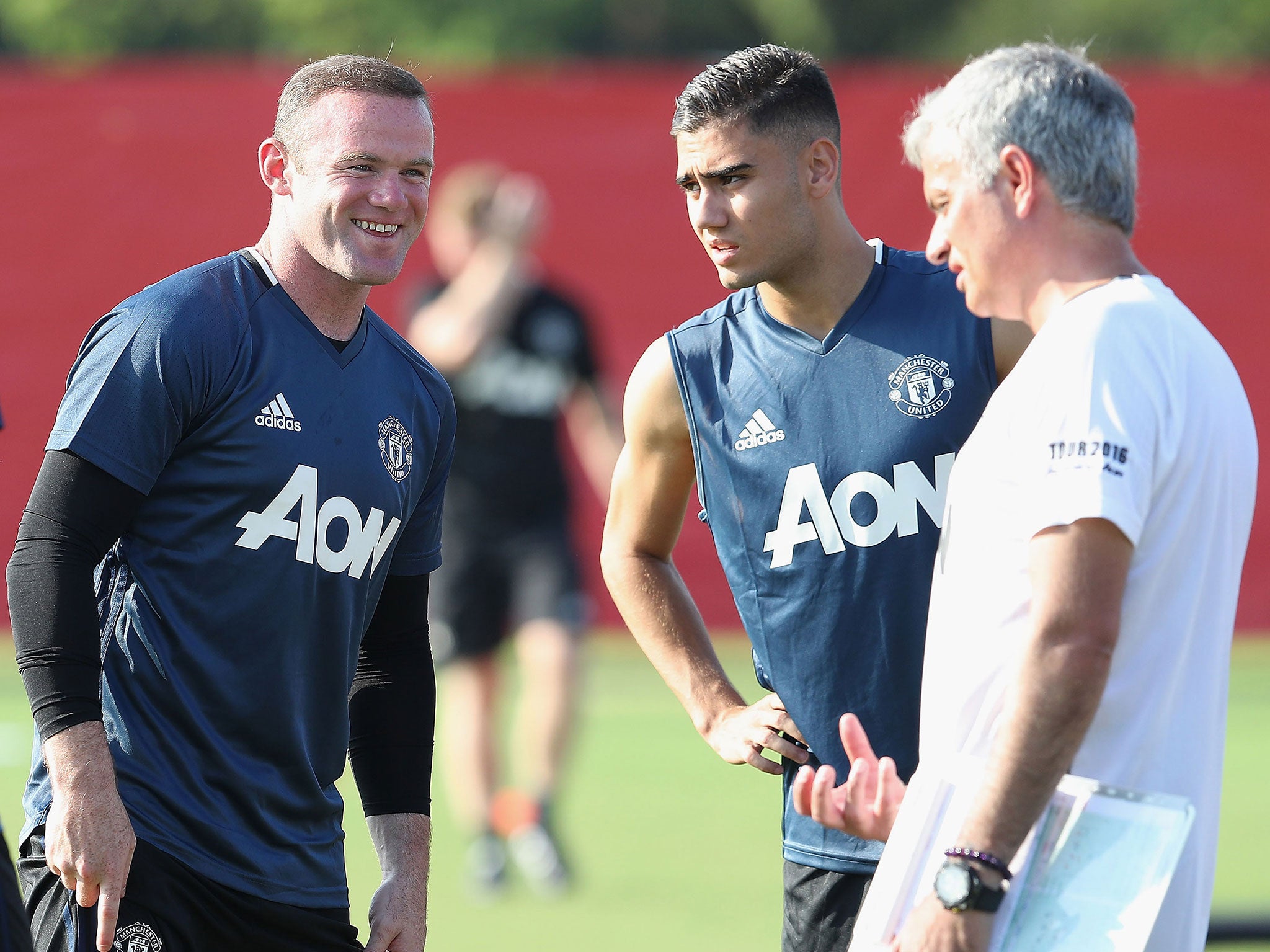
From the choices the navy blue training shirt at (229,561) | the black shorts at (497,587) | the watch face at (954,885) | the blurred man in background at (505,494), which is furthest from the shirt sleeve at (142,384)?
the black shorts at (497,587)

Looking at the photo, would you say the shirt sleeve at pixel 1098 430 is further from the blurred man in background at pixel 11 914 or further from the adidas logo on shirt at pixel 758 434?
the blurred man in background at pixel 11 914

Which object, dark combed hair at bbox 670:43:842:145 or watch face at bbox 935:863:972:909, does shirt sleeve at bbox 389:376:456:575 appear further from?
watch face at bbox 935:863:972:909

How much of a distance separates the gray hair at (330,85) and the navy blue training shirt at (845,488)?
33.9 inches

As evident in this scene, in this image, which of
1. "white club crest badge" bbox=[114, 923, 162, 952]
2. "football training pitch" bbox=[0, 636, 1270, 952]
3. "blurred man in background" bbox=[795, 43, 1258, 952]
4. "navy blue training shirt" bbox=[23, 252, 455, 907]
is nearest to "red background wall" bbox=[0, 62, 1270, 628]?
"football training pitch" bbox=[0, 636, 1270, 952]

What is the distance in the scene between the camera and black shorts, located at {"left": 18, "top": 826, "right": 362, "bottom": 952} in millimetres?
2912

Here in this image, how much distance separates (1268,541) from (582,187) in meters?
5.93

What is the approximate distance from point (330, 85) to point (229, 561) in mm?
926

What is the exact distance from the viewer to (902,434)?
336cm

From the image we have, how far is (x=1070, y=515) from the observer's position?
2.39m

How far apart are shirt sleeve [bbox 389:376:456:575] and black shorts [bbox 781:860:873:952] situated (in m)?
1.00

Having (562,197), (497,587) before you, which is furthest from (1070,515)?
(562,197)

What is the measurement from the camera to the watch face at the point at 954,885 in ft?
7.84

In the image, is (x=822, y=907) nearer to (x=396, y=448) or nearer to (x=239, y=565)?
(x=396, y=448)

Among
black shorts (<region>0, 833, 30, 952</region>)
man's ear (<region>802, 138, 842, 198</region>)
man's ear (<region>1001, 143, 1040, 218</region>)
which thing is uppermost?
man's ear (<region>802, 138, 842, 198</region>)
